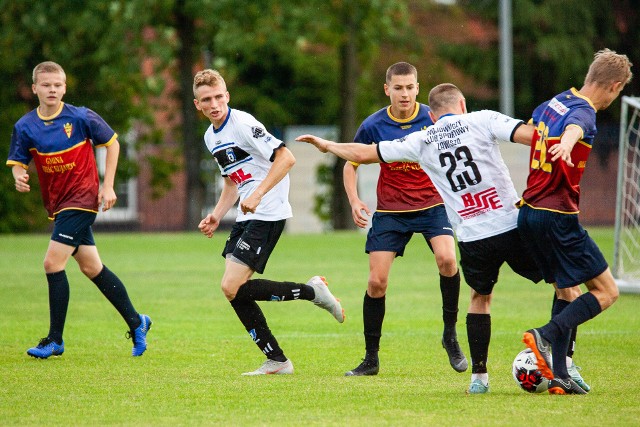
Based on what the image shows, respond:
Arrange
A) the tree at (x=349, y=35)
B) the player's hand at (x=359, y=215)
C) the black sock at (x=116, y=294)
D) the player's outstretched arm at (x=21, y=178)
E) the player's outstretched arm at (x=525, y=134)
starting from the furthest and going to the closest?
the tree at (x=349, y=35) → the black sock at (x=116, y=294) → the player's outstretched arm at (x=21, y=178) → the player's hand at (x=359, y=215) → the player's outstretched arm at (x=525, y=134)

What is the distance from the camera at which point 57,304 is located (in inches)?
331

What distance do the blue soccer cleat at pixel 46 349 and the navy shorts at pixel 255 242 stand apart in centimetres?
168

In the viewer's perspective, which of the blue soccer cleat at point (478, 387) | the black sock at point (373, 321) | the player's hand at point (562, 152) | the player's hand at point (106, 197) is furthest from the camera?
the player's hand at point (106, 197)

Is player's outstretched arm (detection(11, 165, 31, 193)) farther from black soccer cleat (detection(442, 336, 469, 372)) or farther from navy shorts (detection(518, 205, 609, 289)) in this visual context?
navy shorts (detection(518, 205, 609, 289))

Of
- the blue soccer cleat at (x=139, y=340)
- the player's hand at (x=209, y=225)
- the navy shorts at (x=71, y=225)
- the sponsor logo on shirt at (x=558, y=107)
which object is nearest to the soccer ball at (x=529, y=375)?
the sponsor logo on shirt at (x=558, y=107)

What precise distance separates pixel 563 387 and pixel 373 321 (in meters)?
1.76

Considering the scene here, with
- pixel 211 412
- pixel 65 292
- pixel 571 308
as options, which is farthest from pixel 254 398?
pixel 65 292

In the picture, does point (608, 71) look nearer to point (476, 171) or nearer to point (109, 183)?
point (476, 171)

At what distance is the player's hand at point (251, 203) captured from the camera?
23.5 feet

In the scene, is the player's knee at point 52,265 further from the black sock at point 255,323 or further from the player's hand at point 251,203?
the player's hand at point 251,203

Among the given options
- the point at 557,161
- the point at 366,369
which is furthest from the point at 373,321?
the point at 557,161

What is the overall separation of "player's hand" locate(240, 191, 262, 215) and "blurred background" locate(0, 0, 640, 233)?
19498mm

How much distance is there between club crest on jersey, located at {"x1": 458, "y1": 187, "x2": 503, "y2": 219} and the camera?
6547 mm

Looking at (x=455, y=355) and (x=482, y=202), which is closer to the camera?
(x=482, y=202)
